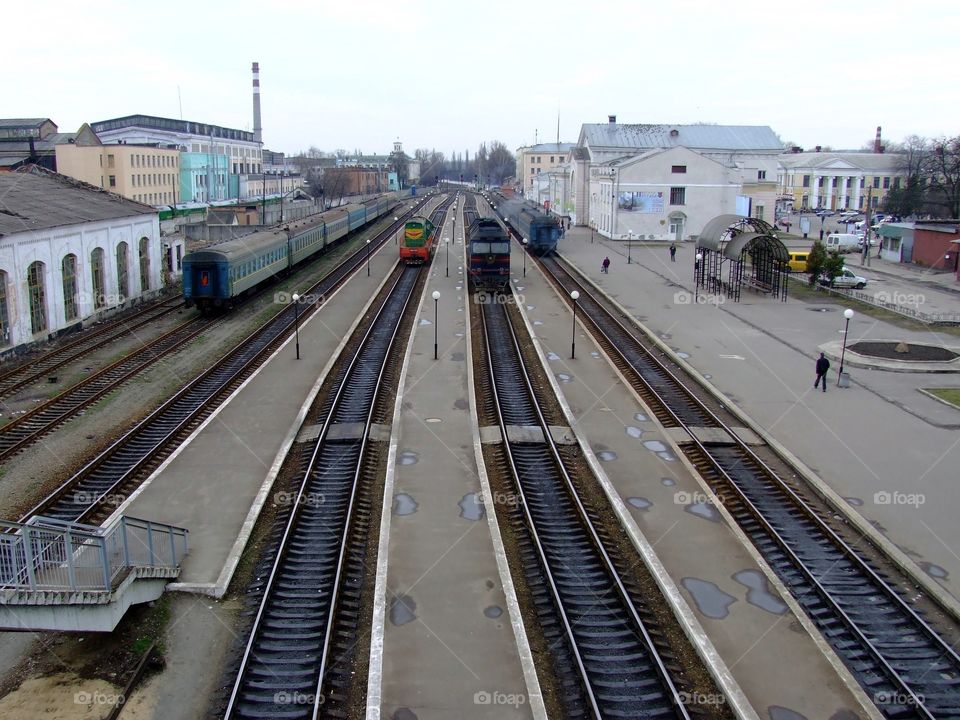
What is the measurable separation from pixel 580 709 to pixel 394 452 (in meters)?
7.99

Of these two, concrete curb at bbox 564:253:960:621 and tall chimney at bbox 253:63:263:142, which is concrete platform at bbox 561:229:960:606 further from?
tall chimney at bbox 253:63:263:142

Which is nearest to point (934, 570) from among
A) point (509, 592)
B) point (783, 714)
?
point (783, 714)

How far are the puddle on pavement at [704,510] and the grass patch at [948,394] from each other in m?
9.79

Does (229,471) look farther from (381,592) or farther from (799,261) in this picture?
(799,261)

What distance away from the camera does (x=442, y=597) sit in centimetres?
1073

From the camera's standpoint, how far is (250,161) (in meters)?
116

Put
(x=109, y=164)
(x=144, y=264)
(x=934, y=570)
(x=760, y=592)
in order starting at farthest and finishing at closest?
(x=109, y=164)
(x=144, y=264)
(x=934, y=570)
(x=760, y=592)

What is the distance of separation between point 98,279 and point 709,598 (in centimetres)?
2690

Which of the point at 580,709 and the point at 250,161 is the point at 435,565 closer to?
the point at 580,709

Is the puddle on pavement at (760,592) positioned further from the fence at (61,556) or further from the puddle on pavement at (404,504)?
the fence at (61,556)

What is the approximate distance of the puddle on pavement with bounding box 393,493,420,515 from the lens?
1337 centimetres

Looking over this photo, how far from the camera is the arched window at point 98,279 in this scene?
29281 millimetres

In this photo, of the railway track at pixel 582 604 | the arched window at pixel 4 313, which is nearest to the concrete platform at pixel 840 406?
the railway track at pixel 582 604

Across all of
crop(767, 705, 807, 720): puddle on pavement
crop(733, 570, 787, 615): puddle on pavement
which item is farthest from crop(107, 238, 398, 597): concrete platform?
crop(733, 570, 787, 615): puddle on pavement
